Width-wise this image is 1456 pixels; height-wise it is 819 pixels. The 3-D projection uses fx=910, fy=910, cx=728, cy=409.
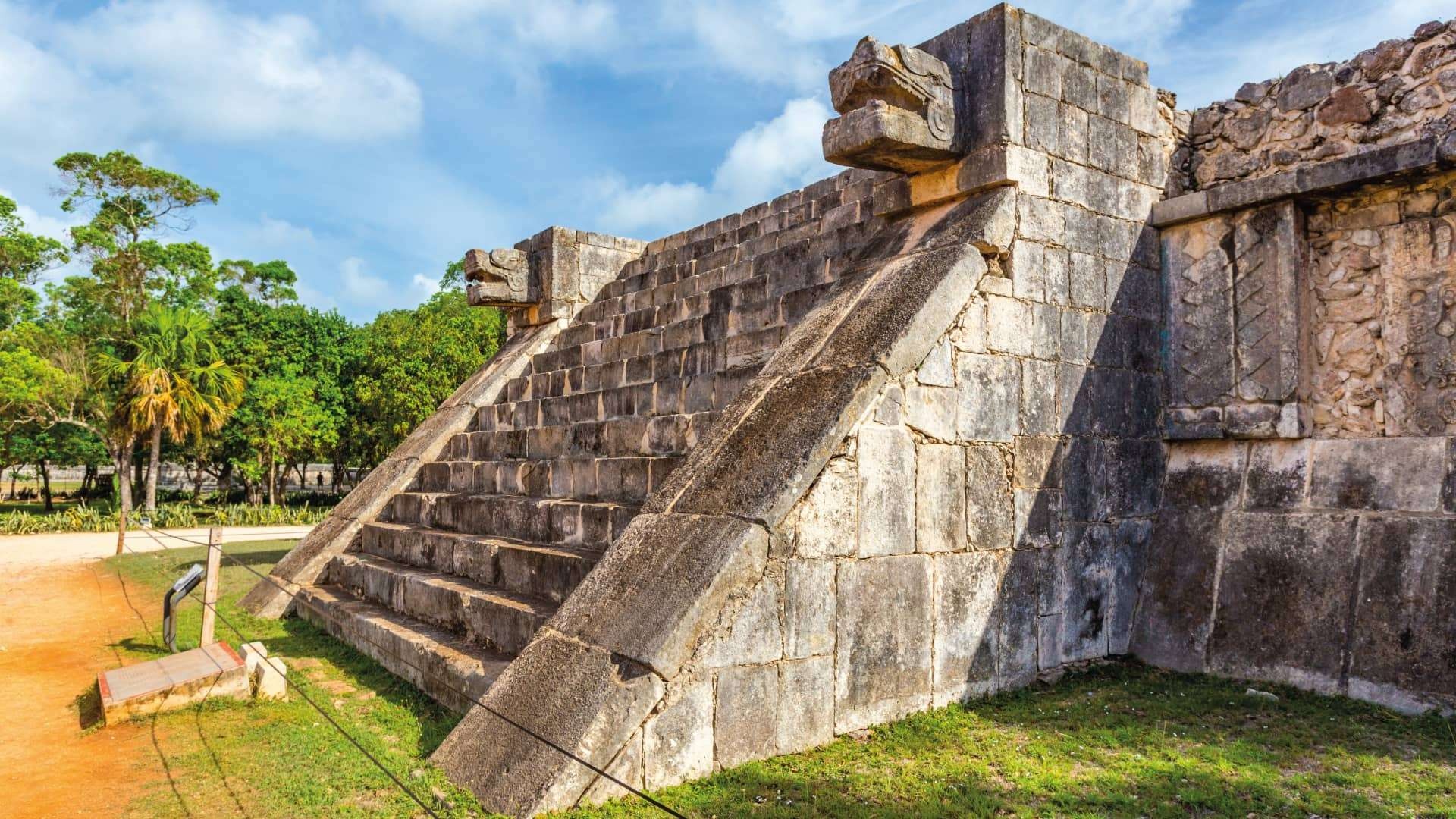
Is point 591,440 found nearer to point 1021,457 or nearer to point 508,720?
point 1021,457

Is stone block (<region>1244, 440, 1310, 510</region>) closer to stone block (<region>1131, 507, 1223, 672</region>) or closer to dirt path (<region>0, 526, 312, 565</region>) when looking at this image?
stone block (<region>1131, 507, 1223, 672</region>)

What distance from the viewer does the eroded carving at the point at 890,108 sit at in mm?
4816

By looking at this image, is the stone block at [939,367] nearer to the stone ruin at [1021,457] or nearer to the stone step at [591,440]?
the stone ruin at [1021,457]

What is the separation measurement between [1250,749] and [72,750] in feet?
18.8

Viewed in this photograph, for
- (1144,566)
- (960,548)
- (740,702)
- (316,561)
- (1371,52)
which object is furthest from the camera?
(316,561)

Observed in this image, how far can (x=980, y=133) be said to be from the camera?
16.9 ft

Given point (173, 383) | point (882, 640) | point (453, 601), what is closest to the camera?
point (882, 640)

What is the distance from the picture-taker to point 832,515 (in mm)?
4113

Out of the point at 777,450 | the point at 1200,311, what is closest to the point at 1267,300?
the point at 1200,311

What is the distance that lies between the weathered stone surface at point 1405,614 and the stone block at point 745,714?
297 centimetres

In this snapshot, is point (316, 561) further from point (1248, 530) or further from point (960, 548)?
point (1248, 530)

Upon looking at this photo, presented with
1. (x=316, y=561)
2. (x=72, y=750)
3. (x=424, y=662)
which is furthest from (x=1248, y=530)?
(x=316, y=561)

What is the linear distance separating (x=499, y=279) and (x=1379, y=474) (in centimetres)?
808

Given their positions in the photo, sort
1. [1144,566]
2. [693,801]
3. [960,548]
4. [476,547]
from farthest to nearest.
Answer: [476,547] → [1144,566] → [960,548] → [693,801]
